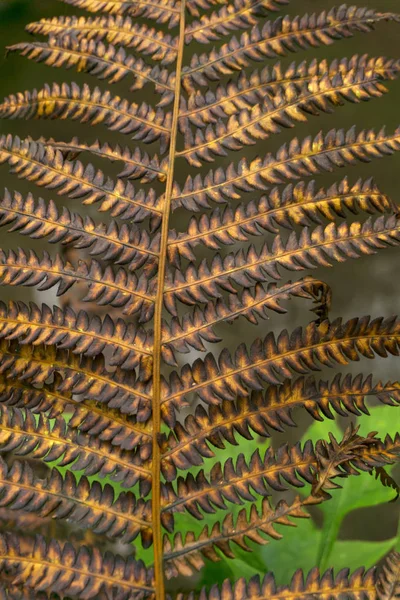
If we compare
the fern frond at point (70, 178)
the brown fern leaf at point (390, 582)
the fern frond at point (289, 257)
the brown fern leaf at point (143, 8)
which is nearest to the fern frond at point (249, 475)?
the brown fern leaf at point (390, 582)

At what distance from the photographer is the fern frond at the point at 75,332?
2.54 feet

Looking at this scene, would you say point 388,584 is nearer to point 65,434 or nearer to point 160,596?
point 160,596

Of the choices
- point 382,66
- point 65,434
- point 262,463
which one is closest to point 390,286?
point 382,66

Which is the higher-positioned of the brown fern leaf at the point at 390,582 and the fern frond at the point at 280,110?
the fern frond at the point at 280,110

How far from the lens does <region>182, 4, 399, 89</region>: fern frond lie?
3.05 feet

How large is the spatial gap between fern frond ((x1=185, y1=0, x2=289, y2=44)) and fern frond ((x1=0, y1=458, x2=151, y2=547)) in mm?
678

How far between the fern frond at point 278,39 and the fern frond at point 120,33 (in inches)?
2.2

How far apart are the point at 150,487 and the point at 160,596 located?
12cm

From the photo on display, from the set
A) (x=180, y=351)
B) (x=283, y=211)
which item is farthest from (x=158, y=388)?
(x=283, y=211)

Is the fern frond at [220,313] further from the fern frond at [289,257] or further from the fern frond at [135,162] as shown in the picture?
the fern frond at [135,162]

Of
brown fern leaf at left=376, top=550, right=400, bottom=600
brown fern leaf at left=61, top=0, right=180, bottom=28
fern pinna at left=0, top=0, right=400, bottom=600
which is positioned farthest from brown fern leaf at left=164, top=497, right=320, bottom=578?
brown fern leaf at left=61, top=0, right=180, bottom=28

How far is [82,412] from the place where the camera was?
2.52ft

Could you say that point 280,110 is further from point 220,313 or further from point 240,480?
point 240,480

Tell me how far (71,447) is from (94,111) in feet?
1.61
